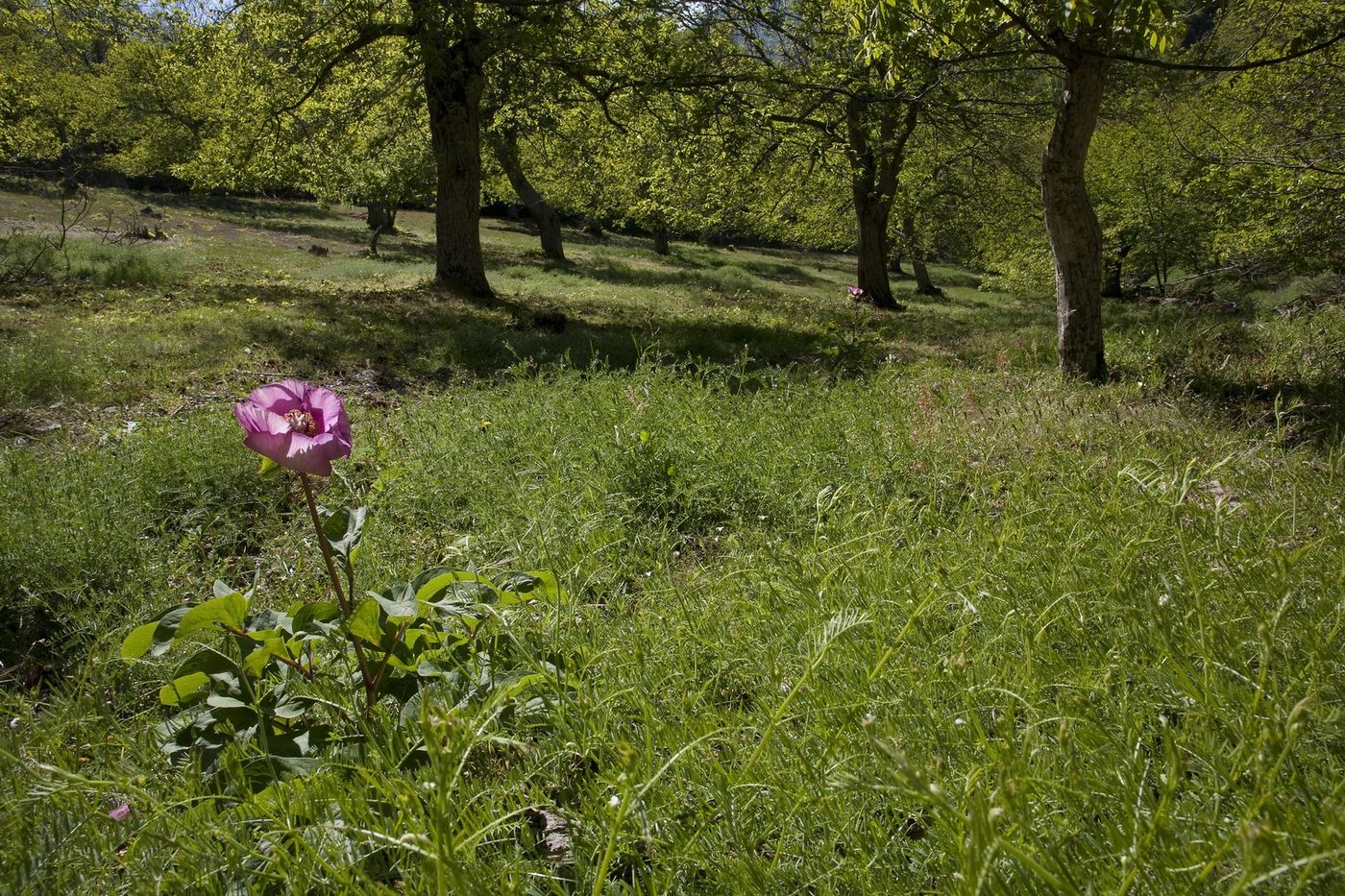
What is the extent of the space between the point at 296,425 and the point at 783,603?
1333 millimetres

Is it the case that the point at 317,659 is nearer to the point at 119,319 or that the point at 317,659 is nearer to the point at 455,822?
the point at 455,822

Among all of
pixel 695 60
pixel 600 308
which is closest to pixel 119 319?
pixel 600 308

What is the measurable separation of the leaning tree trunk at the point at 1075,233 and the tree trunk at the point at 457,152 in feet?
25.2

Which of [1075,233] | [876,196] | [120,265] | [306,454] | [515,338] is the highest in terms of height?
[876,196]

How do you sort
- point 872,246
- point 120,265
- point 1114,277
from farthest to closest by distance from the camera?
point 1114,277 → point 872,246 → point 120,265

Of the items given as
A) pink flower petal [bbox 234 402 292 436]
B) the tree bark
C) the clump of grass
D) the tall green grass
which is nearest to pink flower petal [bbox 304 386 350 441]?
pink flower petal [bbox 234 402 292 436]

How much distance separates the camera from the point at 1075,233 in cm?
602

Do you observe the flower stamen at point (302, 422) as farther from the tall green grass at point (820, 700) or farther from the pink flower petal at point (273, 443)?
the tall green grass at point (820, 700)

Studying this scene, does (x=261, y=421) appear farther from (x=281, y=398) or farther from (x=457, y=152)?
(x=457, y=152)

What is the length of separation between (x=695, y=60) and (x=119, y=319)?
806 cm

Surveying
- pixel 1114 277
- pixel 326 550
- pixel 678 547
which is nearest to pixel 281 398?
pixel 326 550

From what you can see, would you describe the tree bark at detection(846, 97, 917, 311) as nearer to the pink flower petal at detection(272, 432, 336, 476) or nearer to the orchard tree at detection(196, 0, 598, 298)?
the orchard tree at detection(196, 0, 598, 298)

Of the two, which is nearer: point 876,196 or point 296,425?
point 296,425

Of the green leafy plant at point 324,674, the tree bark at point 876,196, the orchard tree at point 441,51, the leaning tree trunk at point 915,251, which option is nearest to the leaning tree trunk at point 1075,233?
the green leafy plant at point 324,674
